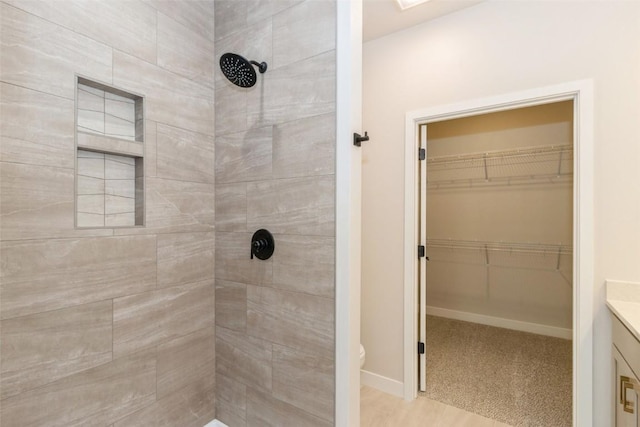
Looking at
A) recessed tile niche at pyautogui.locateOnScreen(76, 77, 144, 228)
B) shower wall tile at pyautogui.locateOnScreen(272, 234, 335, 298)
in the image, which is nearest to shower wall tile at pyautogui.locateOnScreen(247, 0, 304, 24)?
recessed tile niche at pyautogui.locateOnScreen(76, 77, 144, 228)

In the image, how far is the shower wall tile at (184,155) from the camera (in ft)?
4.98

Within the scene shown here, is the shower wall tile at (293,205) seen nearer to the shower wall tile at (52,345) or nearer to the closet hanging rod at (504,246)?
the shower wall tile at (52,345)

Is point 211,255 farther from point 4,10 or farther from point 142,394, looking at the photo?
point 4,10

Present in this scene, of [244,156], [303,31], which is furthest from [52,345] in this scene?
[303,31]

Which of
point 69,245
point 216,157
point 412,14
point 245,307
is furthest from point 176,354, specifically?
point 412,14

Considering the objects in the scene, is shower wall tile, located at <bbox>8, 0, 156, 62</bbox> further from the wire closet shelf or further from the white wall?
the wire closet shelf

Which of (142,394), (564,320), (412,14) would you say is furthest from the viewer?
(564,320)

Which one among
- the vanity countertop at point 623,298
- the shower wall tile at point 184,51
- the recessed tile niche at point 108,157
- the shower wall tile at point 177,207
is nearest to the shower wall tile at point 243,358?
the shower wall tile at point 177,207

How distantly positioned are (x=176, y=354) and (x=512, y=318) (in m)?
3.76

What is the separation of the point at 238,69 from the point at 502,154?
3.35 meters

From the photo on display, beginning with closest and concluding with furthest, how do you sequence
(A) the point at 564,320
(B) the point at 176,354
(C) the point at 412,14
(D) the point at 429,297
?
1. (B) the point at 176,354
2. (C) the point at 412,14
3. (A) the point at 564,320
4. (D) the point at 429,297

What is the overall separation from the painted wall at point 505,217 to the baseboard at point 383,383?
2074mm

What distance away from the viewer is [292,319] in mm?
1472

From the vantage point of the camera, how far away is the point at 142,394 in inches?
56.2
